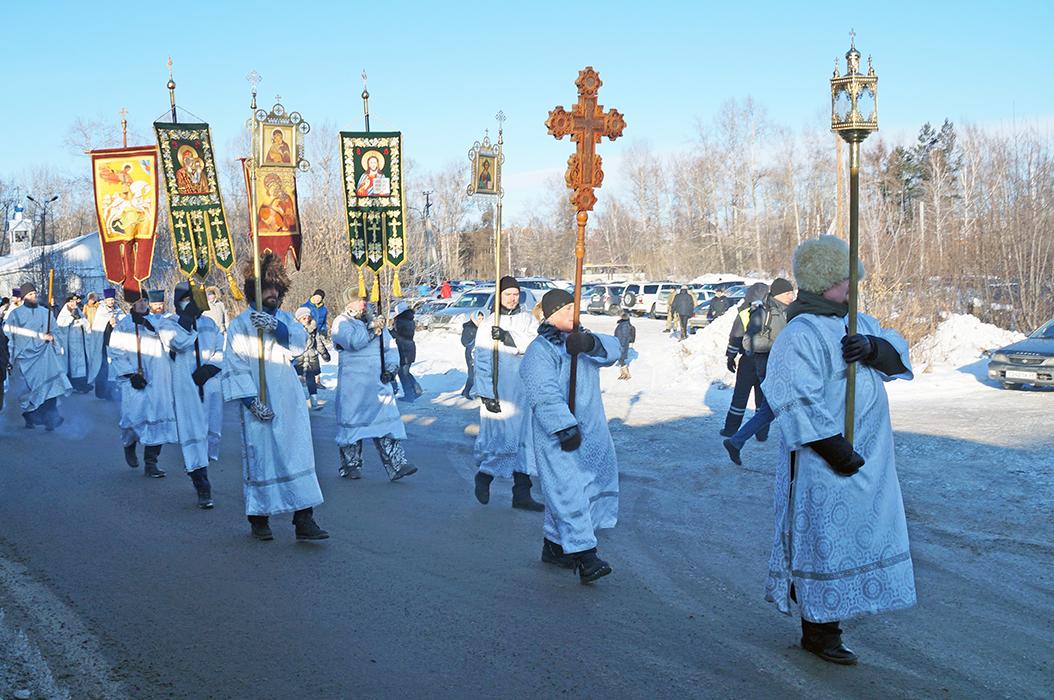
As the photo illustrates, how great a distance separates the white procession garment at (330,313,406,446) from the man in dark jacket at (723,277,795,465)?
3095mm

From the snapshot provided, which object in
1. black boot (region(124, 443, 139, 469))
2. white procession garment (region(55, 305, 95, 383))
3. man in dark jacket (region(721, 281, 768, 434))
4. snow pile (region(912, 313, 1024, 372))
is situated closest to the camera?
man in dark jacket (region(721, 281, 768, 434))

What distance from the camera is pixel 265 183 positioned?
13.7m

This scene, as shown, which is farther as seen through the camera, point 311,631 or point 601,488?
point 601,488

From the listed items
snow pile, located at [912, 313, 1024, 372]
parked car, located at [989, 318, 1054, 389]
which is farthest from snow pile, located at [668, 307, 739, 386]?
parked car, located at [989, 318, 1054, 389]

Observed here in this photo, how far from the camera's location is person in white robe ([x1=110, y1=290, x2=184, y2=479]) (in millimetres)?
10195

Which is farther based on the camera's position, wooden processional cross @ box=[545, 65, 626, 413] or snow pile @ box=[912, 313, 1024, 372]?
snow pile @ box=[912, 313, 1024, 372]

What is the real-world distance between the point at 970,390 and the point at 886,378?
12776mm

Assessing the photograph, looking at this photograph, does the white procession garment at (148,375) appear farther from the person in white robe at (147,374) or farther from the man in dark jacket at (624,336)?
the man in dark jacket at (624,336)

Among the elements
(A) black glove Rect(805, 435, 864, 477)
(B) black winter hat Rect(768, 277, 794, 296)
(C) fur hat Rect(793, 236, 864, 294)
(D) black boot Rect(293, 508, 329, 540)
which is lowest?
(D) black boot Rect(293, 508, 329, 540)

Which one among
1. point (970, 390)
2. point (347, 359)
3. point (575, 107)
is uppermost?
point (575, 107)

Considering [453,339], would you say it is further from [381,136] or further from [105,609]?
[105,609]

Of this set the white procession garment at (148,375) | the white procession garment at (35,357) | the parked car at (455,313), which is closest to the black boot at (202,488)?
the white procession garment at (148,375)

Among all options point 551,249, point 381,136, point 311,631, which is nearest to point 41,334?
point 381,136

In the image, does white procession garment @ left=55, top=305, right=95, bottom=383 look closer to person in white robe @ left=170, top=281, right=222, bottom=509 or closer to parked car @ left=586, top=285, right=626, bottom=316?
person in white robe @ left=170, top=281, right=222, bottom=509
